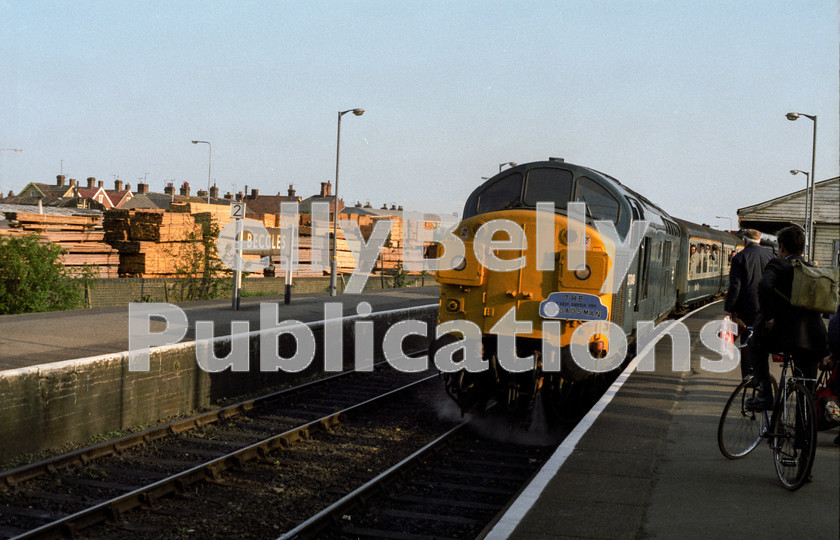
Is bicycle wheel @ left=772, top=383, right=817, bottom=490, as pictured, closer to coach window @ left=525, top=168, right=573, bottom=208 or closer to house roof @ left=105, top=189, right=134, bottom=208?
coach window @ left=525, top=168, right=573, bottom=208

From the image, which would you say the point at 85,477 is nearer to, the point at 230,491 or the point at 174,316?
the point at 230,491

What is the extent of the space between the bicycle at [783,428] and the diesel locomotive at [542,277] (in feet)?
7.30

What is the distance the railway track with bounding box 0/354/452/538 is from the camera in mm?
7121

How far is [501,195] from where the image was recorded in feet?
34.0

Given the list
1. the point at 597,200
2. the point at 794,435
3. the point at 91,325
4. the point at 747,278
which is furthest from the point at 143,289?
the point at 794,435

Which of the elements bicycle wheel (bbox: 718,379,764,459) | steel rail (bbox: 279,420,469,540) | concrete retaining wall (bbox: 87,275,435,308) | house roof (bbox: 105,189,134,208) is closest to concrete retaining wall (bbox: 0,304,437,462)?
steel rail (bbox: 279,420,469,540)

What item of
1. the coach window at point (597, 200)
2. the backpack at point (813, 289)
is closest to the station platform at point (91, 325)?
the coach window at point (597, 200)

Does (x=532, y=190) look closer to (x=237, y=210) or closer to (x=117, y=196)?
(x=237, y=210)

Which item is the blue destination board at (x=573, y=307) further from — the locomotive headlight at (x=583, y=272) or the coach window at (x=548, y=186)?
the coach window at (x=548, y=186)

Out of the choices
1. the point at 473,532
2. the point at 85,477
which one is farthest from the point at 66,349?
the point at 473,532

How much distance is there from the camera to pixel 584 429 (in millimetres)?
8203

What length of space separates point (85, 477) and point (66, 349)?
4.61 meters

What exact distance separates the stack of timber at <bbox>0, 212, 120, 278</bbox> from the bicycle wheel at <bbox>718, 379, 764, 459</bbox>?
18.7m

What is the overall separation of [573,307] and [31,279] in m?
14.8
